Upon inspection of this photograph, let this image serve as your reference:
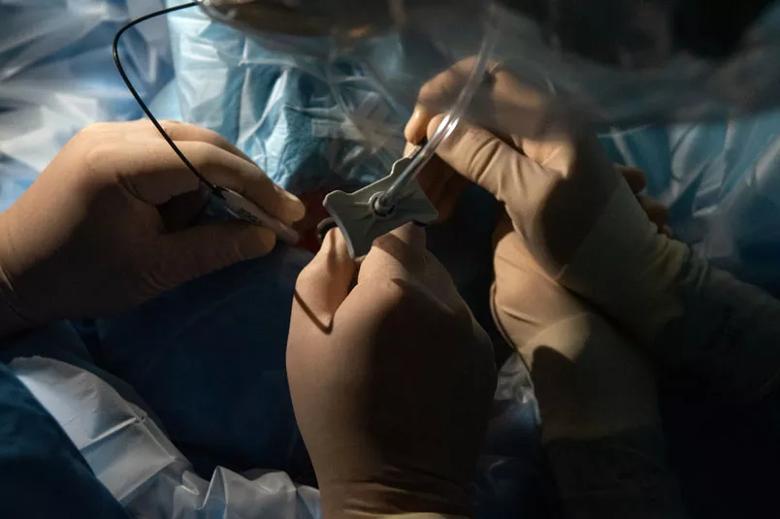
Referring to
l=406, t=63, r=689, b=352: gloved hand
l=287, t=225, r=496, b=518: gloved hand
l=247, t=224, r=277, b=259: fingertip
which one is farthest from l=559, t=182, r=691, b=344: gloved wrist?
l=247, t=224, r=277, b=259: fingertip

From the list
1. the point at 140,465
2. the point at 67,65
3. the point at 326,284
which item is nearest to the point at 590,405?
the point at 326,284

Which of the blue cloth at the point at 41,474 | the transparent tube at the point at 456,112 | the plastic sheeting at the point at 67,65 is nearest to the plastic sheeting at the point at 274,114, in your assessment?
the plastic sheeting at the point at 67,65

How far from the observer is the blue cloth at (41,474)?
1.64 feet

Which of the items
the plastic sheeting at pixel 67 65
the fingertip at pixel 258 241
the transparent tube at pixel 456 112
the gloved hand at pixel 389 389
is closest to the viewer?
the transparent tube at pixel 456 112

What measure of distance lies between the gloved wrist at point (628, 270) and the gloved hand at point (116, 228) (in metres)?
0.22

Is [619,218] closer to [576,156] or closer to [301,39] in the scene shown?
[576,156]

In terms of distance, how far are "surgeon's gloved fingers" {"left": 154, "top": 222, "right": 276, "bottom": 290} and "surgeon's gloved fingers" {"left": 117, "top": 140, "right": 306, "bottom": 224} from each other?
0.08 feet

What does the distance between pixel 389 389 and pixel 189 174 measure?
211mm

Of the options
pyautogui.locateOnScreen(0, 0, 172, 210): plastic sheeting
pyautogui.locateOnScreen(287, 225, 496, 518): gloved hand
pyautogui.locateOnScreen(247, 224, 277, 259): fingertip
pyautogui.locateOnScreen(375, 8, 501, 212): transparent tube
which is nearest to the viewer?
pyautogui.locateOnScreen(375, 8, 501, 212): transparent tube

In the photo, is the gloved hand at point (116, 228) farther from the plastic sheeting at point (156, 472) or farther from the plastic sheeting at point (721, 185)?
the plastic sheeting at point (721, 185)

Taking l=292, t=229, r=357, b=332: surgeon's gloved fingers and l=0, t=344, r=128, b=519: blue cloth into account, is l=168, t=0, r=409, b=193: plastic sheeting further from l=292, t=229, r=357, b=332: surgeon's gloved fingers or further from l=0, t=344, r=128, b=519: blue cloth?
l=0, t=344, r=128, b=519: blue cloth

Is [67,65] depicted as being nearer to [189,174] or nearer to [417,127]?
[189,174]

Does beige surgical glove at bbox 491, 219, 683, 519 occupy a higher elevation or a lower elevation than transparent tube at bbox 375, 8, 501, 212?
lower

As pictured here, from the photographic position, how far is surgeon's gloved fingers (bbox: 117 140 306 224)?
1.80 ft
